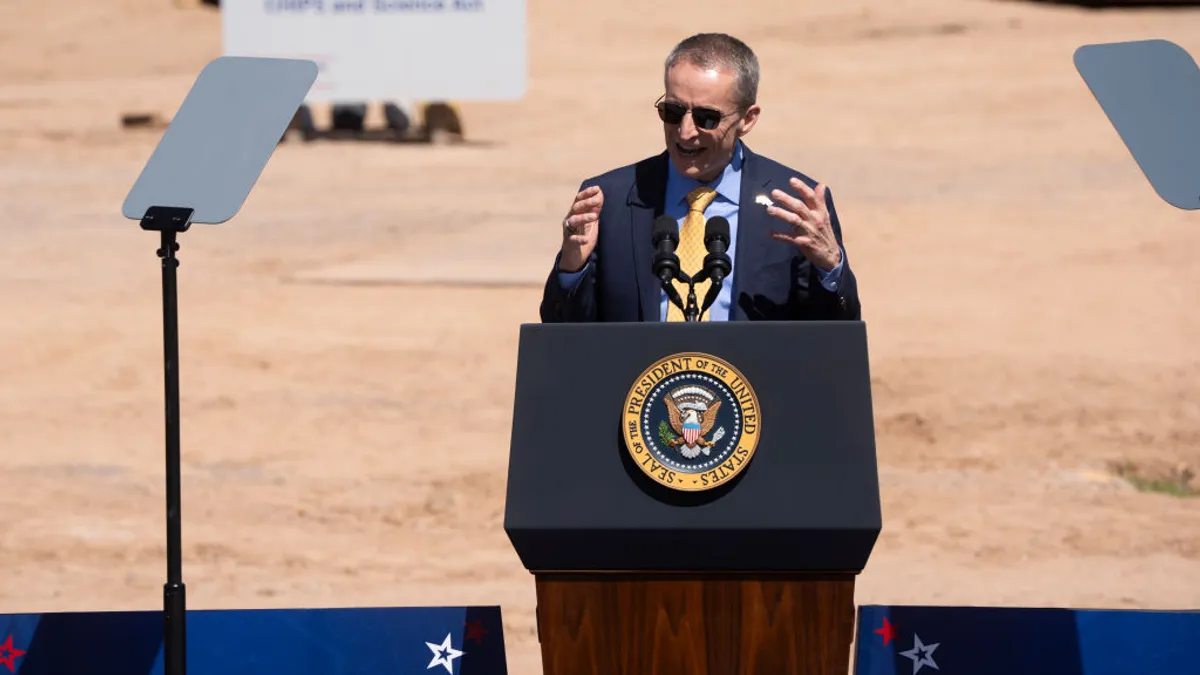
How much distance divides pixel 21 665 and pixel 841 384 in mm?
2309

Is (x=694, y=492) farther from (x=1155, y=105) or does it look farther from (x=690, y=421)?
(x=1155, y=105)

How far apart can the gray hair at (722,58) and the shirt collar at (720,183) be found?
193 mm

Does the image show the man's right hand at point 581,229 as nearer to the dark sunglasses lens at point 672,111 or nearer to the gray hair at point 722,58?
the dark sunglasses lens at point 672,111

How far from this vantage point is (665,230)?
3695mm

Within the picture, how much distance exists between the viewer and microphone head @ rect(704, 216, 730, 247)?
144 inches

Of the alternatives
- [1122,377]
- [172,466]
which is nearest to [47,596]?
[172,466]

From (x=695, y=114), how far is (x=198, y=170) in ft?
3.81

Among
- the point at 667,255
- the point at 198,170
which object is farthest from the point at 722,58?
the point at 198,170

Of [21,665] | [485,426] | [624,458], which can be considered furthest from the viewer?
[485,426]

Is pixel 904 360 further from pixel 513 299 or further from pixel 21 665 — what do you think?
pixel 21 665

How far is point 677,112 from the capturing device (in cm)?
392

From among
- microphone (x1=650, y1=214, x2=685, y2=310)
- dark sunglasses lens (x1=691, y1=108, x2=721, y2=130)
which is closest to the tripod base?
microphone (x1=650, y1=214, x2=685, y2=310)

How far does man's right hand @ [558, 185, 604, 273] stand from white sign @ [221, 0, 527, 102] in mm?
7905

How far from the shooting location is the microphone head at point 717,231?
367 centimetres
